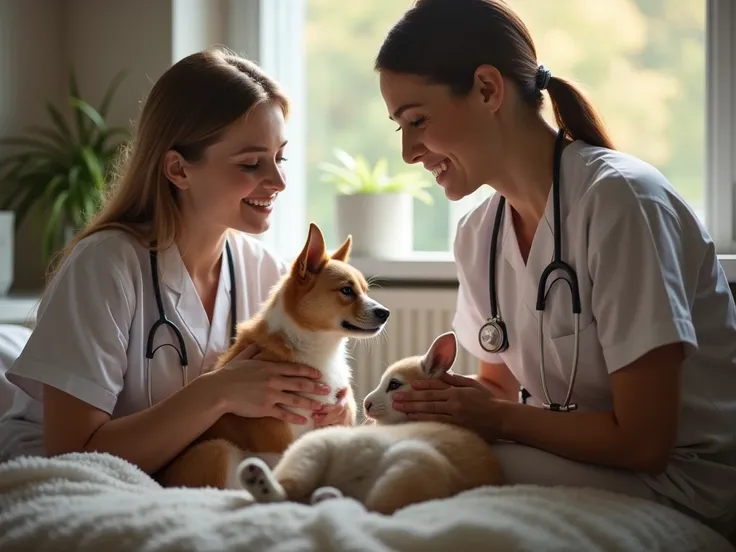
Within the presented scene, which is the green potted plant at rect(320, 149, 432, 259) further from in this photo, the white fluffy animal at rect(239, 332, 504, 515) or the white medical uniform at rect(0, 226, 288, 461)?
the white fluffy animal at rect(239, 332, 504, 515)

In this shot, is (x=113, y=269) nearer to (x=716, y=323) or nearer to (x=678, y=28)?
(x=716, y=323)

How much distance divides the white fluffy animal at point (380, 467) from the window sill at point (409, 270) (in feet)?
4.71

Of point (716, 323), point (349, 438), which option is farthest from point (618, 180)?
point (349, 438)

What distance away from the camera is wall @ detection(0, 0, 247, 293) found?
3088 millimetres

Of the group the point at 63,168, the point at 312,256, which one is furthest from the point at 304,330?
the point at 63,168

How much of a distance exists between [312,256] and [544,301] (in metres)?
0.55

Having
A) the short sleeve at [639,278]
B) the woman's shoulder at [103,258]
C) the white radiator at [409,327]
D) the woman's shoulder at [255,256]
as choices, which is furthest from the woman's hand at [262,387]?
the white radiator at [409,327]

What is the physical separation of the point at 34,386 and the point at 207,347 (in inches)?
14.7

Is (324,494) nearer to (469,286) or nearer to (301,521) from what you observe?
(301,521)

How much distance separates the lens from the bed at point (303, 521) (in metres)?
1.06

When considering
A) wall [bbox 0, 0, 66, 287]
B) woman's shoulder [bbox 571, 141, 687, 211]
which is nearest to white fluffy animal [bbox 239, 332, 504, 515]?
woman's shoulder [bbox 571, 141, 687, 211]

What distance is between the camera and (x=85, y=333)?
1698mm

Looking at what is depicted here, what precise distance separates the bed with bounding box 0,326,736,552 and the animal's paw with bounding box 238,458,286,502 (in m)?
0.03

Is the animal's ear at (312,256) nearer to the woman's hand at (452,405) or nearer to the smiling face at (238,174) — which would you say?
the smiling face at (238,174)
